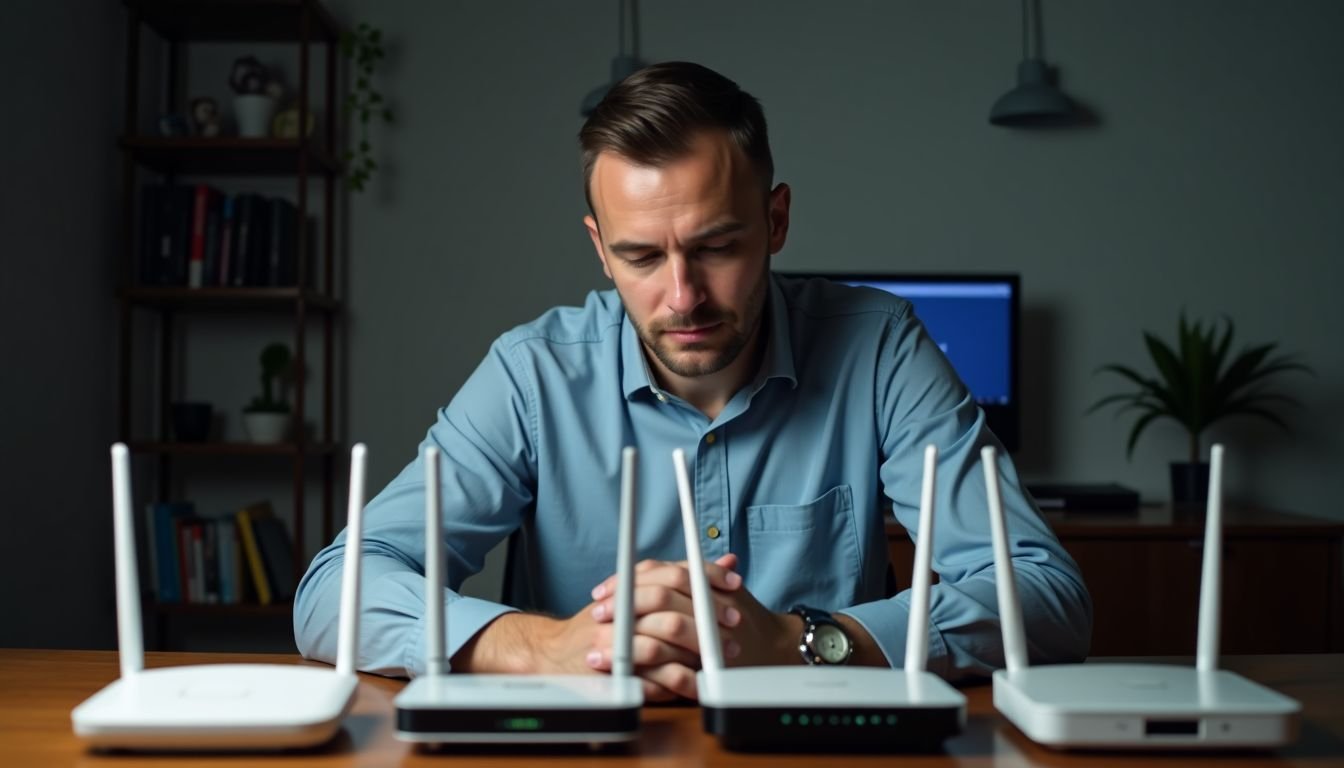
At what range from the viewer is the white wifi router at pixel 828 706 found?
81 centimetres

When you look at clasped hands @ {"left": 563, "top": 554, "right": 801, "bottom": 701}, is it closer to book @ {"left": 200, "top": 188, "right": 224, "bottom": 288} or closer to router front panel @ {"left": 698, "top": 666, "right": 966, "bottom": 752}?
router front panel @ {"left": 698, "top": 666, "right": 966, "bottom": 752}

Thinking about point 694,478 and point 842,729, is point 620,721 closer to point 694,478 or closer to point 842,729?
point 842,729

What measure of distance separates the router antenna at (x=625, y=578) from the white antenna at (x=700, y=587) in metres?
0.04

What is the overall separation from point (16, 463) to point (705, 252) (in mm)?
2124

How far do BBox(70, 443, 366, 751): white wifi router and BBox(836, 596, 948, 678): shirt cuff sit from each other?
0.50m

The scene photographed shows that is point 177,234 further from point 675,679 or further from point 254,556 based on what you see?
point 675,679

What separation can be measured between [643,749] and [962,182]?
3042 millimetres

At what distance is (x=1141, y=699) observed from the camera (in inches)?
32.9

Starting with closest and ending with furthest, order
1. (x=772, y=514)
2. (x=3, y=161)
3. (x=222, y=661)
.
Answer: (x=222, y=661) < (x=772, y=514) < (x=3, y=161)

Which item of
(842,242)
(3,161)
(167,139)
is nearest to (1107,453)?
(842,242)

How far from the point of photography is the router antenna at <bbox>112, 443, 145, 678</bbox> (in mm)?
849

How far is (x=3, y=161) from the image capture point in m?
2.76

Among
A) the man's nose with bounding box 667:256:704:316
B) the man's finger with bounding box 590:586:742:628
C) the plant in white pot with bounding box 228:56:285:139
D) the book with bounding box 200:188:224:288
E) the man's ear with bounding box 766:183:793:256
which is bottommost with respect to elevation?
the man's finger with bounding box 590:586:742:628

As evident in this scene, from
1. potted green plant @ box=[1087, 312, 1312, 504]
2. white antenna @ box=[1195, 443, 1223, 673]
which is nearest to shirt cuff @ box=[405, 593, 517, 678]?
white antenna @ box=[1195, 443, 1223, 673]
